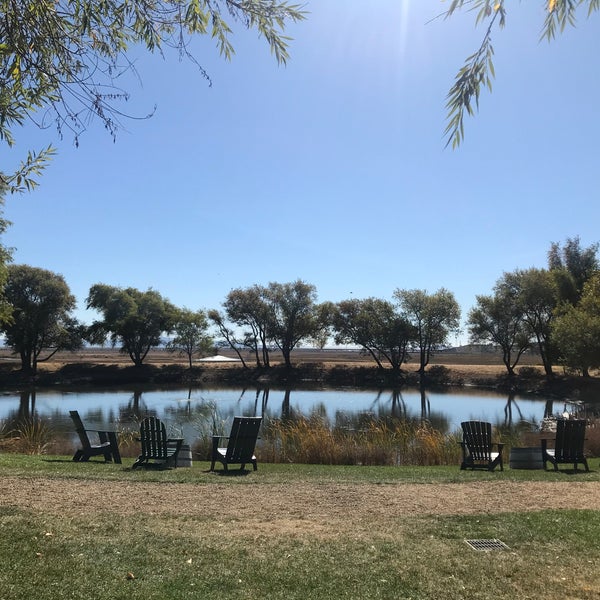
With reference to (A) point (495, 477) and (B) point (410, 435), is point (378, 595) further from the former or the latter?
(B) point (410, 435)

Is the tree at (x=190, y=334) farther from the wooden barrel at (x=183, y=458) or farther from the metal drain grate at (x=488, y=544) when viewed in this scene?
the metal drain grate at (x=488, y=544)

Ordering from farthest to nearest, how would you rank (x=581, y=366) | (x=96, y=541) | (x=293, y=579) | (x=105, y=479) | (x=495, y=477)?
(x=581, y=366), (x=495, y=477), (x=105, y=479), (x=96, y=541), (x=293, y=579)

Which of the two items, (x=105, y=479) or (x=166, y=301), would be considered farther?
(x=166, y=301)

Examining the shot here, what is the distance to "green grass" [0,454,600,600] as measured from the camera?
131 inches

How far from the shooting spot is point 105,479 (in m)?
7.12

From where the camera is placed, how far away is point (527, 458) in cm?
1001

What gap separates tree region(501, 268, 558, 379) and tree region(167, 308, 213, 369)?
30.8 meters

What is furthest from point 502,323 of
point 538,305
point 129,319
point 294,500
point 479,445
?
point 294,500

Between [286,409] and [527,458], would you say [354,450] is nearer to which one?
[527,458]

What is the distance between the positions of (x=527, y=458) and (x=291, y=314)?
49.2 meters

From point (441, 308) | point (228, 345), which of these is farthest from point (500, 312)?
point (228, 345)

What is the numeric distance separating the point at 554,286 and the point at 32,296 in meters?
42.4

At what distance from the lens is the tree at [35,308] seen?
154 ft

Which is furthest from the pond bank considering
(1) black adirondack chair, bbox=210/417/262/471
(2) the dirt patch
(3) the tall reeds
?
(2) the dirt patch
